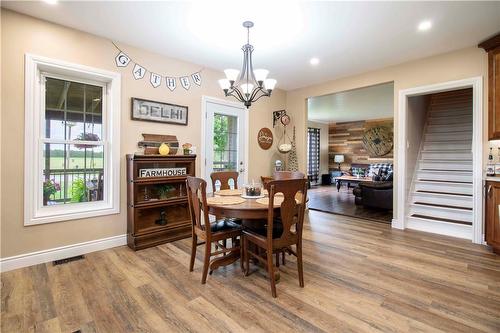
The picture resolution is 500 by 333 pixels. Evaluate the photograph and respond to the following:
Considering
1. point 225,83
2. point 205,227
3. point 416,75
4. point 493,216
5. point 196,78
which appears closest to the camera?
point 205,227

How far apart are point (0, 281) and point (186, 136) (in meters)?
2.54

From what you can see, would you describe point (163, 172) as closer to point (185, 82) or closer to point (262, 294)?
point (185, 82)

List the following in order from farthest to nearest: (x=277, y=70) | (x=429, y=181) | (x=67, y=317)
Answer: (x=429, y=181)
(x=277, y=70)
(x=67, y=317)

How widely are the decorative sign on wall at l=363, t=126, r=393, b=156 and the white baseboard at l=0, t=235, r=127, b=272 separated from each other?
9010mm

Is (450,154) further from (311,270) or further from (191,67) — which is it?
(191,67)

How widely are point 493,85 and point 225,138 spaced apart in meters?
3.72

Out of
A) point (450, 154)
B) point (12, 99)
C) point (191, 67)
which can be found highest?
point (191, 67)

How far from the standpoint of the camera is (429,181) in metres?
4.62

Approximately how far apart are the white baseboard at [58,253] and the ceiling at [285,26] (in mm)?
2527

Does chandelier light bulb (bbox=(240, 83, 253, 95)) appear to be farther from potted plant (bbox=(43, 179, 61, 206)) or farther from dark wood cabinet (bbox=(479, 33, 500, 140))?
dark wood cabinet (bbox=(479, 33, 500, 140))

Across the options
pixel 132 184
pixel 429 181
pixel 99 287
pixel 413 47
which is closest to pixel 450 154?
pixel 429 181

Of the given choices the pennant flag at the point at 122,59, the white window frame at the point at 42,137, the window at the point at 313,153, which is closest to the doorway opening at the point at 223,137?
the pennant flag at the point at 122,59

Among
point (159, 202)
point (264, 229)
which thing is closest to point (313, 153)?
point (159, 202)

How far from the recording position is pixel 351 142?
409 inches
